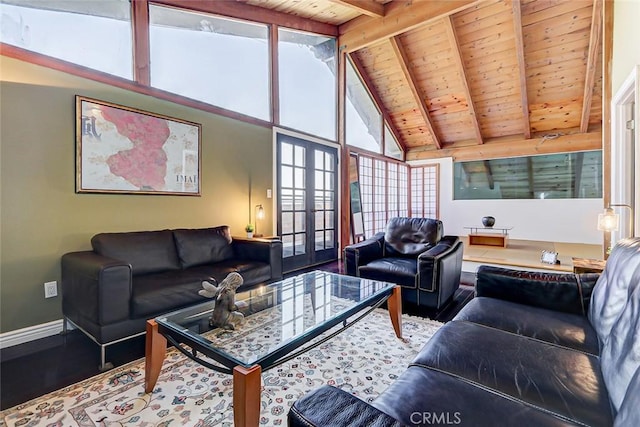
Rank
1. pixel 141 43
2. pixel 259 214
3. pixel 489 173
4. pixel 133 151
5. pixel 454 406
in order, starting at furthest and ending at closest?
pixel 489 173 → pixel 259 214 → pixel 141 43 → pixel 133 151 → pixel 454 406

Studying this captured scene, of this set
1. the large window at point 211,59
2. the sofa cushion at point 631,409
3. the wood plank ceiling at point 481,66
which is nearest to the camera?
the sofa cushion at point 631,409

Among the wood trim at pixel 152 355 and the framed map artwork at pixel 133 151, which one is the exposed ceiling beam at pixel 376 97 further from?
the wood trim at pixel 152 355

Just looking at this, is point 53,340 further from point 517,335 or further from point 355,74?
point 355,74

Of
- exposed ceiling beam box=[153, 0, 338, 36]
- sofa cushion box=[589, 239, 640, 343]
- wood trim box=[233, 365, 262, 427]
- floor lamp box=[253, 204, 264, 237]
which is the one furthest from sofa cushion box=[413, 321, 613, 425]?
exposed ceiling beam box=[153, 0, 338, 36]

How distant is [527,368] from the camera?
1079 millimetres

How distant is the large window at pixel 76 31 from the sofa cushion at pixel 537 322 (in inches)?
136

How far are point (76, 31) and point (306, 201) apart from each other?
10.3 feet

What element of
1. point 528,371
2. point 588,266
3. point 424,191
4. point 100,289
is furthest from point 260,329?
point 424,191

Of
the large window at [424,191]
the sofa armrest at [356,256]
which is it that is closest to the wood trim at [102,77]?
the sofa armrest at [356,256]

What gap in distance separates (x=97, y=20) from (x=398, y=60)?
453 cm

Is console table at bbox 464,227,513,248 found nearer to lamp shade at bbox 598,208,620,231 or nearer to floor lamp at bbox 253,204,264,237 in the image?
lamp shade at bbox 598,208,620,231

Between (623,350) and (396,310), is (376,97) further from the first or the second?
(623,350)

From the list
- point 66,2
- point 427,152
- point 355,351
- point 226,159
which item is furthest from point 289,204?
point 427,152

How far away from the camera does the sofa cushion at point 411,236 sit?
3186 mm
